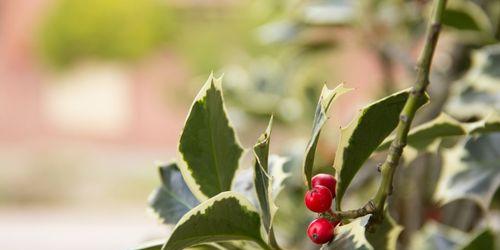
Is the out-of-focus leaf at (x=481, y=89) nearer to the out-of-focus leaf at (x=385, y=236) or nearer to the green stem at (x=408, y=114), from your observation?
the out-of-focus leaf at (x=385, y=236)

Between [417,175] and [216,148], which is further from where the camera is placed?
[417,175]

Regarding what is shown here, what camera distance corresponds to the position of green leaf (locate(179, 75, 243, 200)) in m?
0.45

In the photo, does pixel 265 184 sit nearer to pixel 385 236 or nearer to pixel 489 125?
pixel 385 236

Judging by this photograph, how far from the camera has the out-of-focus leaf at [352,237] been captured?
1.29ft

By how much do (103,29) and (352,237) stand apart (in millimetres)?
9717

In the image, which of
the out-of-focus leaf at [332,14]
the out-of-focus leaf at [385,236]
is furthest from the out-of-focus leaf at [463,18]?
the out-of-focus leaf at [385,236]

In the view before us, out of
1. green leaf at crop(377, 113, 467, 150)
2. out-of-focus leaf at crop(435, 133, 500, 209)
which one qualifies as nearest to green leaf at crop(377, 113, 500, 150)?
green leaf at crop(377, 113, 467, 150)

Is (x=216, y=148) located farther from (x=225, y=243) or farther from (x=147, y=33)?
(x=147, y=33)

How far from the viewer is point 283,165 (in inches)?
21.1

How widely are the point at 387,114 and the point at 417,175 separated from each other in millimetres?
676

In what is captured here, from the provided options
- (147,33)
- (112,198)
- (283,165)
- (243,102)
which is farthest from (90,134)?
(283,165)

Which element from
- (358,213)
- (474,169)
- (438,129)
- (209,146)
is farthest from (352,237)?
(474,169)

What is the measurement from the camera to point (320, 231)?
1.34 feet

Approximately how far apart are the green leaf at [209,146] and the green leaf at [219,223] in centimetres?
5
